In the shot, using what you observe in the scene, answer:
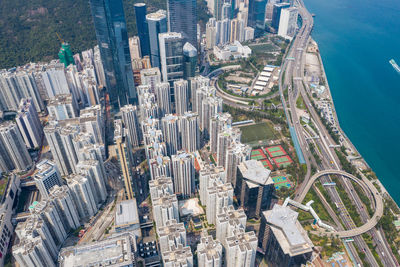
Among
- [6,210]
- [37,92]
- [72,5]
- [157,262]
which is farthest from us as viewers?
[72,5]

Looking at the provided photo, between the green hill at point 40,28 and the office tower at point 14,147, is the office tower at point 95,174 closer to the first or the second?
the office tower at point 14,147

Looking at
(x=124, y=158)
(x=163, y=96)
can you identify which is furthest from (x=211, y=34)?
(x=124, y=158)

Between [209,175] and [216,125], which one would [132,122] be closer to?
[216,125]

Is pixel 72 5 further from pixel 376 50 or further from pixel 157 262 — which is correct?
pixel 376 50

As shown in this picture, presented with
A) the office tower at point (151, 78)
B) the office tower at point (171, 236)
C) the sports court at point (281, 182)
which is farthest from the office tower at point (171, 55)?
the office tower at point (171, 236)

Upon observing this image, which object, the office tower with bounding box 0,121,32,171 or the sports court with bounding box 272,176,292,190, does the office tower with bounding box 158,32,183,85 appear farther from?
the sports court with bounding box 272,176,292,190

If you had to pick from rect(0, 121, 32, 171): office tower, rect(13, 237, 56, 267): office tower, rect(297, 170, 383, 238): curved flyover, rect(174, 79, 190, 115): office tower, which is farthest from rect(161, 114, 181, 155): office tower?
rect(13, 237, 56, 267): office tower

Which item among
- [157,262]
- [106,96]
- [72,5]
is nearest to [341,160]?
[157,262]
